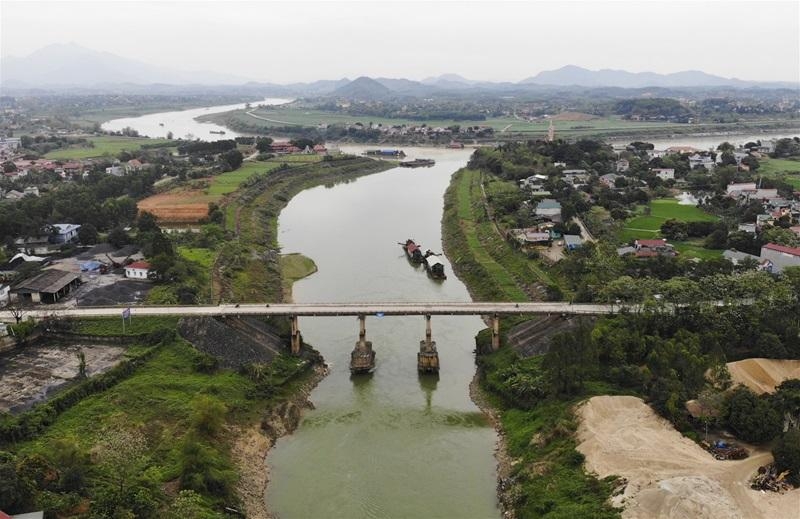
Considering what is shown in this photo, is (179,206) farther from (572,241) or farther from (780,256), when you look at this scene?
(780,256)

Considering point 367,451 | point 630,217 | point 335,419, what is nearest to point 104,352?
point 335,419

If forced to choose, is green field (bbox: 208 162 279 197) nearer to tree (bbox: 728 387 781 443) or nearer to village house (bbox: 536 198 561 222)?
village house (bbox: 536 198 561 222)

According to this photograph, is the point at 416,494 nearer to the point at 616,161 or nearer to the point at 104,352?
the point at 104,352

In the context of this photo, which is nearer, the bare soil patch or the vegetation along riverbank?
the vegetation along riverbank

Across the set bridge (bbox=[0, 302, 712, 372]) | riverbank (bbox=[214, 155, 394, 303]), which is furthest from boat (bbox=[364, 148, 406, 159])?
bridge (bbox=[0, 302, 712, 372])

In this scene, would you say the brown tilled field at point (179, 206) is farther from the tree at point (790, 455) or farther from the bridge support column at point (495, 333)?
the tree at point (790, 455)

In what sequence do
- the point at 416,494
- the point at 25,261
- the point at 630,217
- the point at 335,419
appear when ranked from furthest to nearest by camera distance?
the point at 630,217
the point at 25,261
the point at 335,419
the point at 416,494
